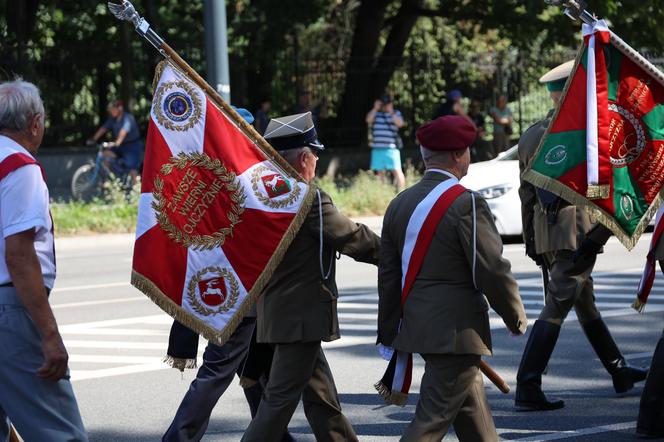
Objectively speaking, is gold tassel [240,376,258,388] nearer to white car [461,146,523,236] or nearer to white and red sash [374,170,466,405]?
white and red sash [374,170,466,405]

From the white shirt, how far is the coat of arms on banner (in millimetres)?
2831

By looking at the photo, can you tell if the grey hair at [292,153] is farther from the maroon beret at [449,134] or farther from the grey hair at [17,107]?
the grey hair at [17,107]

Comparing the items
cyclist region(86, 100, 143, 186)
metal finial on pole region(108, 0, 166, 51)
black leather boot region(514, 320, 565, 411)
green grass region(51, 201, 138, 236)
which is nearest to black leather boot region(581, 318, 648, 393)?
black leather boot region(514, 320, 565, 411)

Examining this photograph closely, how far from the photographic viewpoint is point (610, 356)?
727 centimetres

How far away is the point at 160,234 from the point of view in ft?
18.6

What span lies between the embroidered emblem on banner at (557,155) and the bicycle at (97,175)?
53.4ft

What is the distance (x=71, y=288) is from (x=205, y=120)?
7.33 m

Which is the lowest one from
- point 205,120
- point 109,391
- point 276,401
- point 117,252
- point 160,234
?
point 117,252

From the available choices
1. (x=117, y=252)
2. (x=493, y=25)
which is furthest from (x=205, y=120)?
(x=493, y=25)

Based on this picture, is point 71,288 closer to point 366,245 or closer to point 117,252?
point 117,252

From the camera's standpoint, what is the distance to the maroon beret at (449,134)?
200 inches

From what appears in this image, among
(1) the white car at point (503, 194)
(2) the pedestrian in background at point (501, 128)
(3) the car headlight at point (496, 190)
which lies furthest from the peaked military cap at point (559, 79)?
(2) the pedestrian in background at point (501, 128)

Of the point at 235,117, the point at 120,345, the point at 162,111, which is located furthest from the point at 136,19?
the point at 120,345

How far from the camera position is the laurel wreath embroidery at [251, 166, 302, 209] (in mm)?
5422
